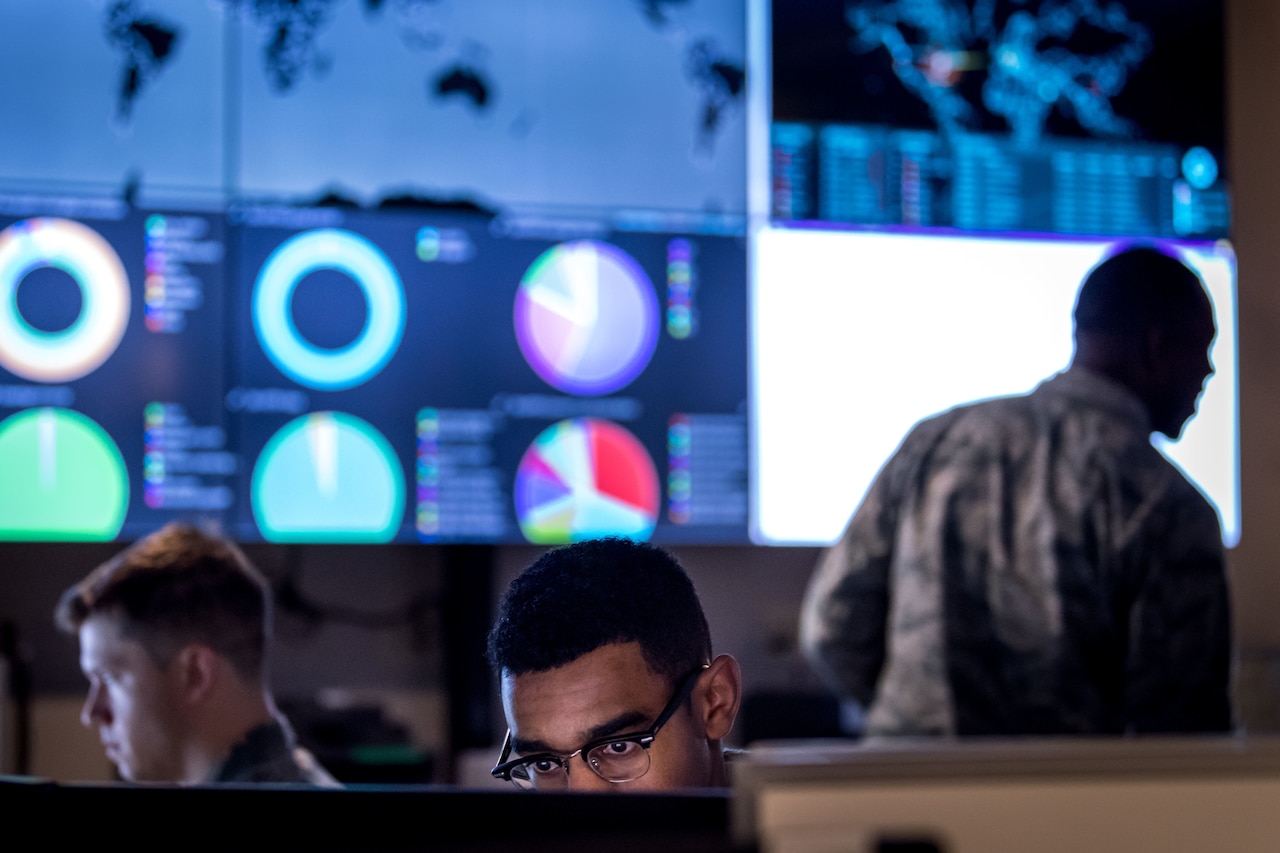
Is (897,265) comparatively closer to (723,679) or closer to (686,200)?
(686,200)

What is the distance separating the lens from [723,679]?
4.45ft

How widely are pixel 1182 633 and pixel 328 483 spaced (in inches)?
64.3

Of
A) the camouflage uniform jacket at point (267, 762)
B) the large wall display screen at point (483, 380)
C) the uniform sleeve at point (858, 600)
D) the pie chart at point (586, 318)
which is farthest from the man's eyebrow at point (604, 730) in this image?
the pie chart at point (586, 318)

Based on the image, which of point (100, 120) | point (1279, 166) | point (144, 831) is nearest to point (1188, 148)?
point (1279, 166)

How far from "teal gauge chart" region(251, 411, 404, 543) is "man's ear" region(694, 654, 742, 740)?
1.28 metres

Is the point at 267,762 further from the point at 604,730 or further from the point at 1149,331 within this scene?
the point at 1149,331

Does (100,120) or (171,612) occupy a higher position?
(100,120)

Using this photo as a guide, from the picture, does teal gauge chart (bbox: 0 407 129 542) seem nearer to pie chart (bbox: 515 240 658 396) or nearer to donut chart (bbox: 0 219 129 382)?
donut chart (bbox: 0 219 129 382)

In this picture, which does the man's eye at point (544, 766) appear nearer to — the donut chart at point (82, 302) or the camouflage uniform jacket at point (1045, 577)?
the camouflage uniform jacket at point (1045, 577)

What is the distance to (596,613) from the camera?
130 centimetres

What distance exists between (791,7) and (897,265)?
595 mm

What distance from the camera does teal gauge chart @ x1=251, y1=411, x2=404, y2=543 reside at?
2.47m

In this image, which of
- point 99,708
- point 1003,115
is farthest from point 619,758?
point 1003,115

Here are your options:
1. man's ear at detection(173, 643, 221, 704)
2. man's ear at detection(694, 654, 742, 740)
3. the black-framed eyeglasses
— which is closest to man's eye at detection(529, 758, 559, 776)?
the black-framed eyeglasses
